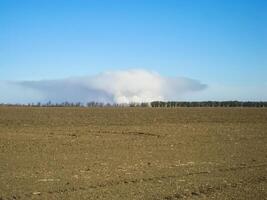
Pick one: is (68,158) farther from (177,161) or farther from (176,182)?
(176,182)

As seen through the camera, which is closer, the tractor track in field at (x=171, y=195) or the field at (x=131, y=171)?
the tractor track in field at (x=171, y=195)

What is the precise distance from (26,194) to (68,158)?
25.2 ft

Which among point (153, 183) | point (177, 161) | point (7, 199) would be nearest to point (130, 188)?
point (153, 183)

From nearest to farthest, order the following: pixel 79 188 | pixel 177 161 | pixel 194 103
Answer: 1. pixel 79 188
2. pixel 177 161
3. pixel 194 103

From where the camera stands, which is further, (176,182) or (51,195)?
(176,182)

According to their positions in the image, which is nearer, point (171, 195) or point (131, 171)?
point (171, 195)

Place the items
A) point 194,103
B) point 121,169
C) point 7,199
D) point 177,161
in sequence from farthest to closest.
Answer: point 194,103, point 177,161, point 121,169, point 7,199

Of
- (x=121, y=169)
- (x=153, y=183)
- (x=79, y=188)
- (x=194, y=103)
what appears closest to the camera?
(x=79, y=188)

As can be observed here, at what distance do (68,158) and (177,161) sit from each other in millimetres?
3941

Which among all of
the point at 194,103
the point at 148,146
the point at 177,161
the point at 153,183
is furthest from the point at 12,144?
the point at 194,103

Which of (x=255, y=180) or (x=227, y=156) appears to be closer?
(x=255, y=180)

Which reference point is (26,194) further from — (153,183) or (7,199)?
(153,183)

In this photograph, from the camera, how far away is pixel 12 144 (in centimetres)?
2547

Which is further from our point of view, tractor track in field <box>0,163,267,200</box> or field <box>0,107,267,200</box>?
field <box>0,107,267,200</box>
